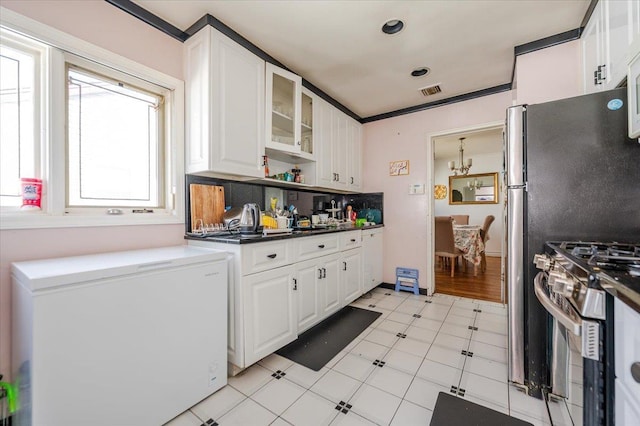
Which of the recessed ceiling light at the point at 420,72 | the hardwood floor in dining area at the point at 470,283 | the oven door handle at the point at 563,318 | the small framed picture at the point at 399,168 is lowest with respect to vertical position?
the hardwood floor in dining area at the point at 470,283

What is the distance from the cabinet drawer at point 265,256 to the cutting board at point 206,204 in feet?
2.00

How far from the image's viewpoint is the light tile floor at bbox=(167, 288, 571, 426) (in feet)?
4.50

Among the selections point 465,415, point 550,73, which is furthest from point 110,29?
point 550,73

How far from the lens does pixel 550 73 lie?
82.1 inches

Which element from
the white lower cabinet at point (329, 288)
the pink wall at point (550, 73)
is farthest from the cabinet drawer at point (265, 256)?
the pink wall at point (550, 73)

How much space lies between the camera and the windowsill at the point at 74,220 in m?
1.29

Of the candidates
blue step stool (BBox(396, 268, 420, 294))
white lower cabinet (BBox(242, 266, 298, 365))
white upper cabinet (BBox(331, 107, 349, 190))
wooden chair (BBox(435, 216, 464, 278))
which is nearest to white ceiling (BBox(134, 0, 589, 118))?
white upper cabinet (BBox(331, 107, 349, 190))

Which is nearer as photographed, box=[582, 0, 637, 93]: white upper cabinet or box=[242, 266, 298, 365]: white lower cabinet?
box=[582, 0, 637, 93]: white upper cabinet

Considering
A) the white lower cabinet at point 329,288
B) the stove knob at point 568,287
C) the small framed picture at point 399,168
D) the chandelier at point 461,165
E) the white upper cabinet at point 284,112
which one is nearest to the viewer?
the stove knob at point 568,287

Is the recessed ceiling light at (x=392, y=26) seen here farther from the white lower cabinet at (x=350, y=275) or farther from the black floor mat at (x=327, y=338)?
the black floor mat at (x=327, y=338)

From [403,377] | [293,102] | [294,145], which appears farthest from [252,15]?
[403,377]

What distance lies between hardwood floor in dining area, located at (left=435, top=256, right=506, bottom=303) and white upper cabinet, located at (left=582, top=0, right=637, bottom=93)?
7.77 ft

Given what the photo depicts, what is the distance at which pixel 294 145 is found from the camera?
2.50 m

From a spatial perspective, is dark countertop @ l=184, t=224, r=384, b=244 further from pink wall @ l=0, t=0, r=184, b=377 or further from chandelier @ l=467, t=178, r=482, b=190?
chandelier @ l=467, t=178, r=482, b=190
